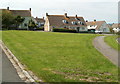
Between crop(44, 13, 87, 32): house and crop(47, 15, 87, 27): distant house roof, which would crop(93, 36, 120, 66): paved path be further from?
crop(47, 15, 87, 27): distant house roof

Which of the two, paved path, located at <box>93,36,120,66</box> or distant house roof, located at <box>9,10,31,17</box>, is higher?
distant house roof, located at <box>9,10,31,17</box>

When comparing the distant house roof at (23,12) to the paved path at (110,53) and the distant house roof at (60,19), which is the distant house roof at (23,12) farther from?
the paved path at (110,53)

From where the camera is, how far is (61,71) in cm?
782

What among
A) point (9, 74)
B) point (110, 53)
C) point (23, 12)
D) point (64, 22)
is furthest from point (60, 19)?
point (9, 74)

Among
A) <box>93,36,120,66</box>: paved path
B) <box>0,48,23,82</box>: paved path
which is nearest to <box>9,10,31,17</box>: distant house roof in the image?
<box>93,36,120,66</box>: paved path

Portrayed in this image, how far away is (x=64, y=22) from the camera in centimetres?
6962

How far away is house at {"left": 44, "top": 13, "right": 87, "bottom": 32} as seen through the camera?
220 ft

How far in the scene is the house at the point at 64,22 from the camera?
6694 cm

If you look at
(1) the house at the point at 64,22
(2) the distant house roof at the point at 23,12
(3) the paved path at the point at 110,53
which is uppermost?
(2) the distant house roof at the point at 23,12

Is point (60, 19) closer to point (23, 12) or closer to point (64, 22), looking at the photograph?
point (64, 22)

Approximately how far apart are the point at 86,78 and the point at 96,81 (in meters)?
0.48

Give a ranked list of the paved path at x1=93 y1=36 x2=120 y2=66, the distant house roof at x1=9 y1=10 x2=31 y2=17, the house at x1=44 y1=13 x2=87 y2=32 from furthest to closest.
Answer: the distant house roof at x1=9 y1=10 x2=31 y2=17 → the house at x1=44 y1=13 x2=87 y2=32 → the paved path at x1=93 y1=36 x2=120 y2=66

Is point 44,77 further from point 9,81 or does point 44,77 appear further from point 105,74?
point 105,74

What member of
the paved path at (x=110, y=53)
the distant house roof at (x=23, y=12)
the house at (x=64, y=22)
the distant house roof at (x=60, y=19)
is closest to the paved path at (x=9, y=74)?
the paved path at (x=110, y=53)
